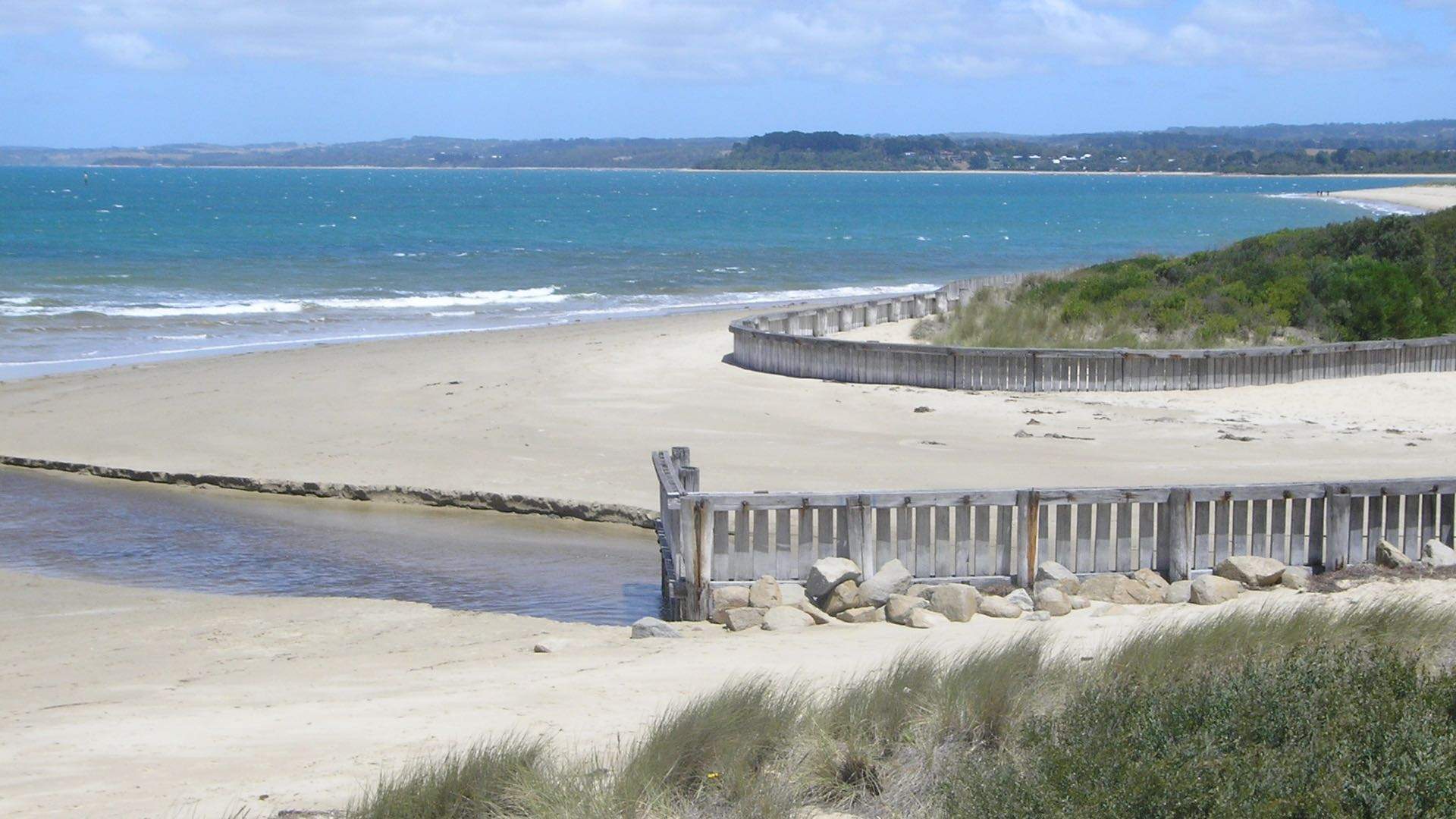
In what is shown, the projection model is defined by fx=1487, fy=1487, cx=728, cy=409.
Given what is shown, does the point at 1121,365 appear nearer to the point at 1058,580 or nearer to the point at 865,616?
the point at 1058,580

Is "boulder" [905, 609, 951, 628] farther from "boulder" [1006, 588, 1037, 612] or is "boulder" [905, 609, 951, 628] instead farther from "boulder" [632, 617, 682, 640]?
"boulder" [632, 617, 682, 640]

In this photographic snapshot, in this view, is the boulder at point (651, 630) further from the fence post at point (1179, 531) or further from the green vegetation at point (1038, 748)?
the fence post at point (1179, 531)

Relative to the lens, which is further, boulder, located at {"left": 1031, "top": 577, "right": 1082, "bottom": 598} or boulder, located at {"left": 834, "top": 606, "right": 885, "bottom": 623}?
boulder, located at {"left": 1031, "top": 577, "right": 1082, "bottom": 598}

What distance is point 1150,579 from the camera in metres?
9.95

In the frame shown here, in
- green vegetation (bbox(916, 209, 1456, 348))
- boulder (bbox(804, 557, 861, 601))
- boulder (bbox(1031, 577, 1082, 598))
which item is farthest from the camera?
green vegetation (bbox(916, 209, 1456, 348))

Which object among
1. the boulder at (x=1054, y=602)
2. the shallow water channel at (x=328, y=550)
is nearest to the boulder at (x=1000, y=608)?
the boulder at (x=1054, y=602)

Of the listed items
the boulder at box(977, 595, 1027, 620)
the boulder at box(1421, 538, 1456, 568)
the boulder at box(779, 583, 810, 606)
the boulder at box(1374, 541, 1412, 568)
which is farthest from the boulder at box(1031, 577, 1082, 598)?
the boulder at box(1421, 538, 1456, 568)

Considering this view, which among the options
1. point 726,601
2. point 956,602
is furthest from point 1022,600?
point 726,601

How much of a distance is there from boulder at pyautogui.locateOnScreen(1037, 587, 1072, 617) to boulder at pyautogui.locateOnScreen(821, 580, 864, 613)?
3.84 ft

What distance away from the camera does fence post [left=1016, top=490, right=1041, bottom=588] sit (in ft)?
32.7

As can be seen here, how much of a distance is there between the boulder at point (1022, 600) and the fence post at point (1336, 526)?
2.21 metres

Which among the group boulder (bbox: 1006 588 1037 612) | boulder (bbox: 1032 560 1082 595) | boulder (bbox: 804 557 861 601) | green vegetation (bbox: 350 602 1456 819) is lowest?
boulder (bbox: 1006 588 1037 612)

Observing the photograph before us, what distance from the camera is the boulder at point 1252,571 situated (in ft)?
32.3

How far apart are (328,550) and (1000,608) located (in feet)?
21.0
